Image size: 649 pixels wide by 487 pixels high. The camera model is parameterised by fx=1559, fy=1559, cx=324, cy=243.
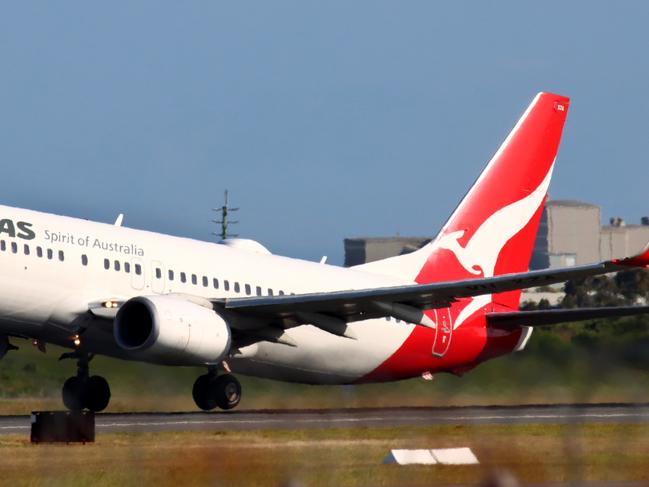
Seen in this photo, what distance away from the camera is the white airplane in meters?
31.6

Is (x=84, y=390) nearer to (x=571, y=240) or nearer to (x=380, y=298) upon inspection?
(x=380, y=298)

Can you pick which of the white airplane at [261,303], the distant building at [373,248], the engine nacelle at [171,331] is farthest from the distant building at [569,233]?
the engine nacelle at [171,331]

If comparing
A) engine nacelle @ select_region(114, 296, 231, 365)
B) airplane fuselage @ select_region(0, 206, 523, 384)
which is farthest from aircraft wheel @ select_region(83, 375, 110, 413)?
engine nacelle @ select_region(114, 296, 231, 365)

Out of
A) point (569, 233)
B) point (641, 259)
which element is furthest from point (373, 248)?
point (641, 259)

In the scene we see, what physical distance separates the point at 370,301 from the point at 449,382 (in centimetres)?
548

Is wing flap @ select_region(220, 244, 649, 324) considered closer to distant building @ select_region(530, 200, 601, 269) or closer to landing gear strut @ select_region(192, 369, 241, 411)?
landing gear strut @ select_region(192, 369, 241, 411)

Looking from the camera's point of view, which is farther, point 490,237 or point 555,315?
A: point 490,237

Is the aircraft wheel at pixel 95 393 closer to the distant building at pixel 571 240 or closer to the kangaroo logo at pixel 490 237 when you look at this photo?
the kangaroo logo at pixel 490 237

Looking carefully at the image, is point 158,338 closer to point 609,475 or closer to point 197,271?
point 197,271

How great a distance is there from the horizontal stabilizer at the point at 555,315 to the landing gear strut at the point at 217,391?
23.8 feet

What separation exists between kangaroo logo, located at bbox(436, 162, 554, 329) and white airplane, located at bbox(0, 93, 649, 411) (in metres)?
0.04

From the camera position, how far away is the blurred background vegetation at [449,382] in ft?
61.5

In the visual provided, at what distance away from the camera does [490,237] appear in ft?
130

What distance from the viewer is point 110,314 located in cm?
3200
